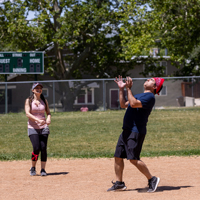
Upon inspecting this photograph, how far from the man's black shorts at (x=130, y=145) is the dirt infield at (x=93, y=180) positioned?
62cm

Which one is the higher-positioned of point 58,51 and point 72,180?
point 58,51

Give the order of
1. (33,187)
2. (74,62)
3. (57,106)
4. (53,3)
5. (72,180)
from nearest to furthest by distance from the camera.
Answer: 1. (33,187)
2. (72,180)
3. (57,106)
4. (53,3)
5. (74,62)

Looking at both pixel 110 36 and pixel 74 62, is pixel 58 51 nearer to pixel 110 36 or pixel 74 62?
pixel 74 62

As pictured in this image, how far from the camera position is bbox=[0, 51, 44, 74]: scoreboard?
2673cm

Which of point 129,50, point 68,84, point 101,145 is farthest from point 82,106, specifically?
point 101,145

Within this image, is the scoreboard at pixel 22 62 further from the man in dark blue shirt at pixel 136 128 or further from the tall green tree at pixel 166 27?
the man in dark blue shirt at pixel 136 128

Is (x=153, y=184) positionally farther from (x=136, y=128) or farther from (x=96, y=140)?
(x=96, y=140)

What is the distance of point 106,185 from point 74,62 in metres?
28.8

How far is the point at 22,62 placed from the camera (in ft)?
88.0

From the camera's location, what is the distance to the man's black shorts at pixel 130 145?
6105mm

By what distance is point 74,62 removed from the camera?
35.1 metres

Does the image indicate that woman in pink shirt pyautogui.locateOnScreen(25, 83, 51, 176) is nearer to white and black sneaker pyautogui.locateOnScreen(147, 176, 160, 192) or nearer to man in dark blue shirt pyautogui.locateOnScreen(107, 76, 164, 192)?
man in dark blue shirt pyautogui.locateOnScreen(107, 76, 164, 192)

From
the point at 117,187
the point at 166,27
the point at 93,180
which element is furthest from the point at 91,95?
the point at 117,187

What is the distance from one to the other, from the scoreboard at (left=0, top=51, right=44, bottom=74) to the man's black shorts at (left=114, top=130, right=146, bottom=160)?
21196 millimetres
